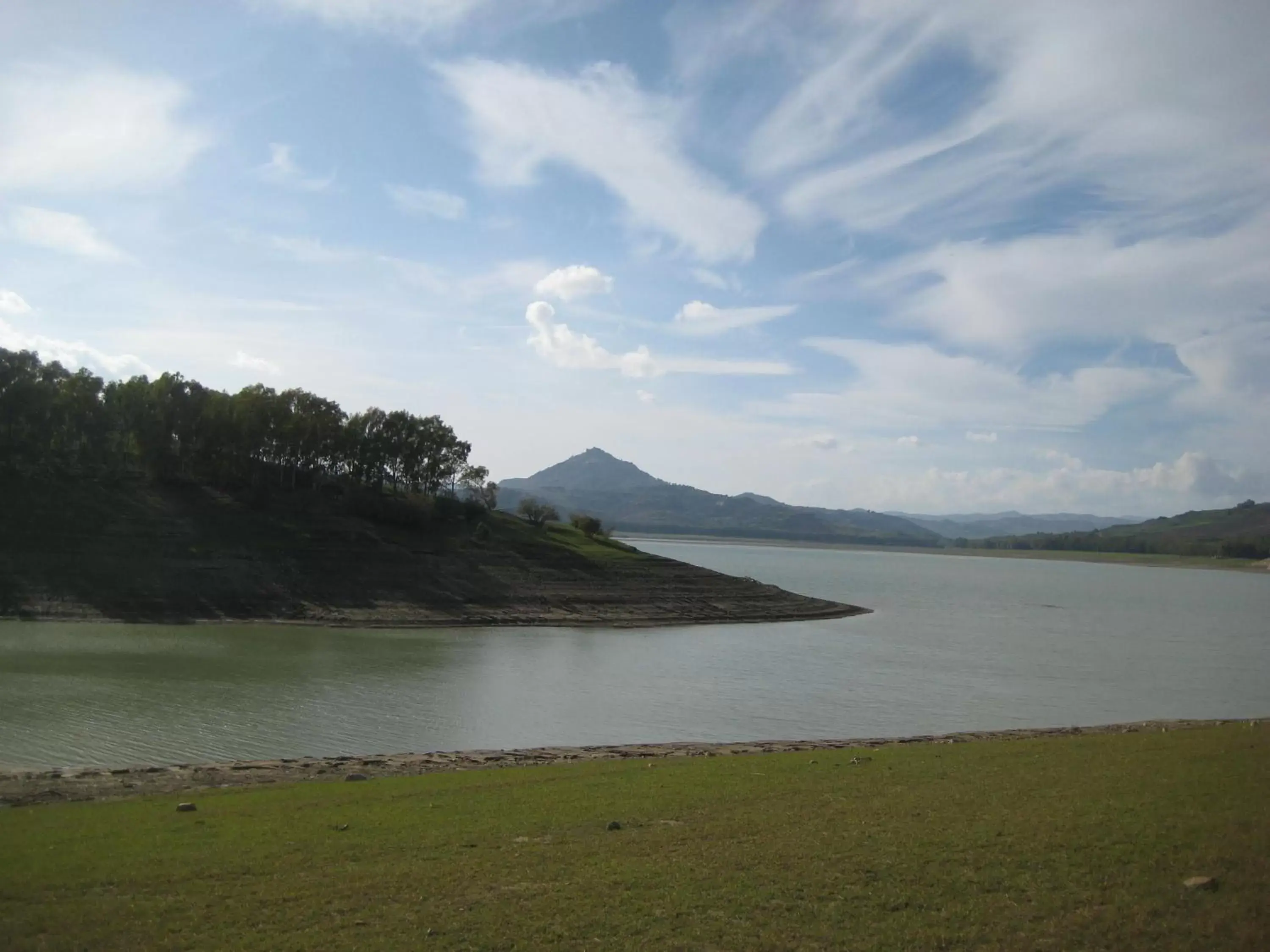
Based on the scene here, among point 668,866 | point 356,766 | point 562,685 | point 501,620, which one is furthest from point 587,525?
point 668,866

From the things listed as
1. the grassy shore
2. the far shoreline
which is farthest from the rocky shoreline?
the far shoreline

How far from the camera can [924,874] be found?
11414 mm

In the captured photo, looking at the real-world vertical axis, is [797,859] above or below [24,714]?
above

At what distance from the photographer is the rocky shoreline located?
18953mm

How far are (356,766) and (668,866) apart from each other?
43.9 ft

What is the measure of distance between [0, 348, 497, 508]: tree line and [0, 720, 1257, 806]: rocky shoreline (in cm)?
5751

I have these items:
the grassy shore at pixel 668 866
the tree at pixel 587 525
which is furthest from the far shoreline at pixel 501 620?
the grassy shore at pixel 668 866

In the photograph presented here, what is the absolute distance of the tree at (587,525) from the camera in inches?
4178

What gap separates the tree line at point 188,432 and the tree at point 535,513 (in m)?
11.4

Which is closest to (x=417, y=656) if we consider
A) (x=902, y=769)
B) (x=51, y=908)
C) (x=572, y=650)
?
(x=572, y=650)

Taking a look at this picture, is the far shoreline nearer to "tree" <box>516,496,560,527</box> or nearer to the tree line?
the tree line

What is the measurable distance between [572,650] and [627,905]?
45.1m

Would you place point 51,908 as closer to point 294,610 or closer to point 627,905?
point 627,905

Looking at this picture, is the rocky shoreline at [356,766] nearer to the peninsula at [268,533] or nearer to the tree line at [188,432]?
the peninsula at [268,533]
